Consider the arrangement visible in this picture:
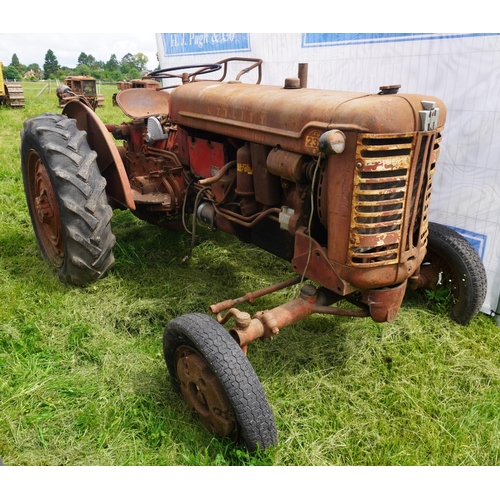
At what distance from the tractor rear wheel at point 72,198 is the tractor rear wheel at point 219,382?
1123 mm

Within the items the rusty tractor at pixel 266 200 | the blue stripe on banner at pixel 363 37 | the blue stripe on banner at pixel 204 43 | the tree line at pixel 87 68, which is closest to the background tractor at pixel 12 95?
the blue stripe on banner at pixel 204 43

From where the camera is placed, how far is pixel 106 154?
3.61m

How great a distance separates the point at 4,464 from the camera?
7.35 ft

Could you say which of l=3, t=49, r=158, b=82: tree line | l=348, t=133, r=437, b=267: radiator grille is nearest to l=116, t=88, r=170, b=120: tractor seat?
l=348, t=133, r=437, b=267: radiator grille

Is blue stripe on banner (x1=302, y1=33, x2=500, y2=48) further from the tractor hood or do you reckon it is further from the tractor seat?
the tractor seat

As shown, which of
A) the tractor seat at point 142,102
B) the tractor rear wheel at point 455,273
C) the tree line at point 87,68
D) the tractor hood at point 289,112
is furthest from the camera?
the tree line at point 87,68

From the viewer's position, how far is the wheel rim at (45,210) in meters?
3.60

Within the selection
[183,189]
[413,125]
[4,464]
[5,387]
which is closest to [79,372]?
[5,387]

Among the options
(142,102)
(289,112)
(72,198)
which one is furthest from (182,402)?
(142,102)

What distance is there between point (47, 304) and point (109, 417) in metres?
1.26

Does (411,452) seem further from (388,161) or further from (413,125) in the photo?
(413,125)

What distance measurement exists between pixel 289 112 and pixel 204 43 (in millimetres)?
4384

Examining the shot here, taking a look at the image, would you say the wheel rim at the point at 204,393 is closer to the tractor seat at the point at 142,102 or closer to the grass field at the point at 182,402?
the grass field at the point at 182,402

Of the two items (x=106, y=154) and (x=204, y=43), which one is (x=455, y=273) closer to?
(x=106, y=154)
